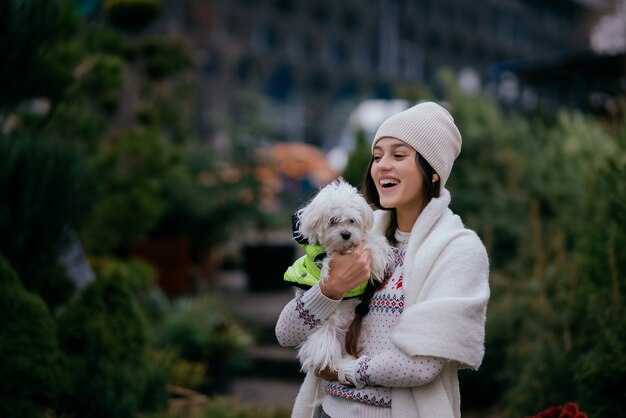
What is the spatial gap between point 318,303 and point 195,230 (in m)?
8.68

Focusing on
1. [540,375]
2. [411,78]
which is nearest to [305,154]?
[540,375]

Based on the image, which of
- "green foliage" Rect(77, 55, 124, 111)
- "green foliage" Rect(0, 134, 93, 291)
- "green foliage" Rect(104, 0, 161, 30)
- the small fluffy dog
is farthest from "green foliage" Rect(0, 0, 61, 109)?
the small fluffy dog

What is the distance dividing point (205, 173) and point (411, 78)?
46437 millimetres

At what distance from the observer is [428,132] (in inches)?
106

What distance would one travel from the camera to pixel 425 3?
57656 millimetres

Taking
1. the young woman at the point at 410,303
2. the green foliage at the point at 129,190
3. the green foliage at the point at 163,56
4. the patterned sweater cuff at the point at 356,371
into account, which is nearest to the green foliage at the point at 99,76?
the green foliage at the point at 129,190

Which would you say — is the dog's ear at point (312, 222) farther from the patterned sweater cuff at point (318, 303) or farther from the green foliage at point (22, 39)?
the green foliage at point (22, 39)

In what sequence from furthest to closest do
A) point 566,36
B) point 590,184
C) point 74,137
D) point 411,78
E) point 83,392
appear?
point 566,36 → point 411,78 → point 74,137 → point 590,184 → point 83,392

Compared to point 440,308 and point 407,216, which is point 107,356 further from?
point 440,308

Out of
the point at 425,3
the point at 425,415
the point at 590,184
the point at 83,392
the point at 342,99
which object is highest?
the point at 425,3

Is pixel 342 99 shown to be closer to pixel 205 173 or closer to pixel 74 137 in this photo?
pixel 205 173

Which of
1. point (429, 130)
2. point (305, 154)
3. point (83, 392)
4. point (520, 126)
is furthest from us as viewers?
point (305, 154)

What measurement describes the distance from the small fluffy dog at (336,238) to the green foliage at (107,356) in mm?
2011

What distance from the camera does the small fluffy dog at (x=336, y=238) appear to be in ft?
8.43
